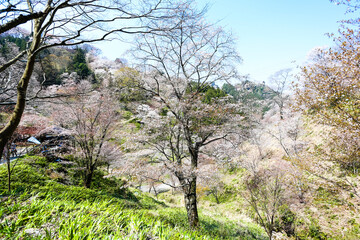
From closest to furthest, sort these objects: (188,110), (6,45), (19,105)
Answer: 1. (19,105)
2. (188,110)
3. (6,45)

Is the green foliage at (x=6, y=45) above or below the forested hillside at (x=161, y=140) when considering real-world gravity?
above

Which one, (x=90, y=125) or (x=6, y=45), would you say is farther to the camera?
(x=6, y=45)

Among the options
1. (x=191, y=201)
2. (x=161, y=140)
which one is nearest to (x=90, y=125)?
(x=161, y=140)

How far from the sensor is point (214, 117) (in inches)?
264

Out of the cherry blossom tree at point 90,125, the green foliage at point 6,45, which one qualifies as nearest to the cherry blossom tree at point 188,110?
the cherry blossom tree at point 90,125

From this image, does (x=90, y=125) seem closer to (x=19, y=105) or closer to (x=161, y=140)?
(x=161, y=140)

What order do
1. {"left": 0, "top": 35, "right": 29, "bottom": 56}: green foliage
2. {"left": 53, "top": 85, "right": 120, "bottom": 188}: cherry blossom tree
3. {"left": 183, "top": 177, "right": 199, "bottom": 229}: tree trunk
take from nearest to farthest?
{"left": 183, "top": 177, "right": 199, "bottom": 229}: tree trunk → {"left": 53, "top": 85, "right": 120, "bottom": 188}: cherry blossom tree → {"left": 0, "top": 35, "right": 29, "bottom": 56}: green foliage

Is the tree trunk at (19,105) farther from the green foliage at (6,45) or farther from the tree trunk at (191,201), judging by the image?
the green foliage at (6,45)

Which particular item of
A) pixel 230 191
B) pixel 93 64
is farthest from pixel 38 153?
pixel 93 64

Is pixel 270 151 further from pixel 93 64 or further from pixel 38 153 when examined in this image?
pixel 93 64

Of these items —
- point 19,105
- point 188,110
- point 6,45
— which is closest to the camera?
point 19,105

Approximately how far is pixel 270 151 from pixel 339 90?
44.2 ft

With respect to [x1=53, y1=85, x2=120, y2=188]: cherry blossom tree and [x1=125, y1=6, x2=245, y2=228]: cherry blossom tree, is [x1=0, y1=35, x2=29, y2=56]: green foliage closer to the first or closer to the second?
[x1=53, y1=85, x2=120, y2=188]: cherry blossom tree

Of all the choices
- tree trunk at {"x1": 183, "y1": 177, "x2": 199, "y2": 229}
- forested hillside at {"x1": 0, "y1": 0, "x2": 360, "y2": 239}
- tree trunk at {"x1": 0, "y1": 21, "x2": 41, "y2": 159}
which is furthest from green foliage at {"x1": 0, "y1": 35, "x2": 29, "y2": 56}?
tree trunk at {"x1": 183, "y1": 177, "x2": 199, "y2": 229}
